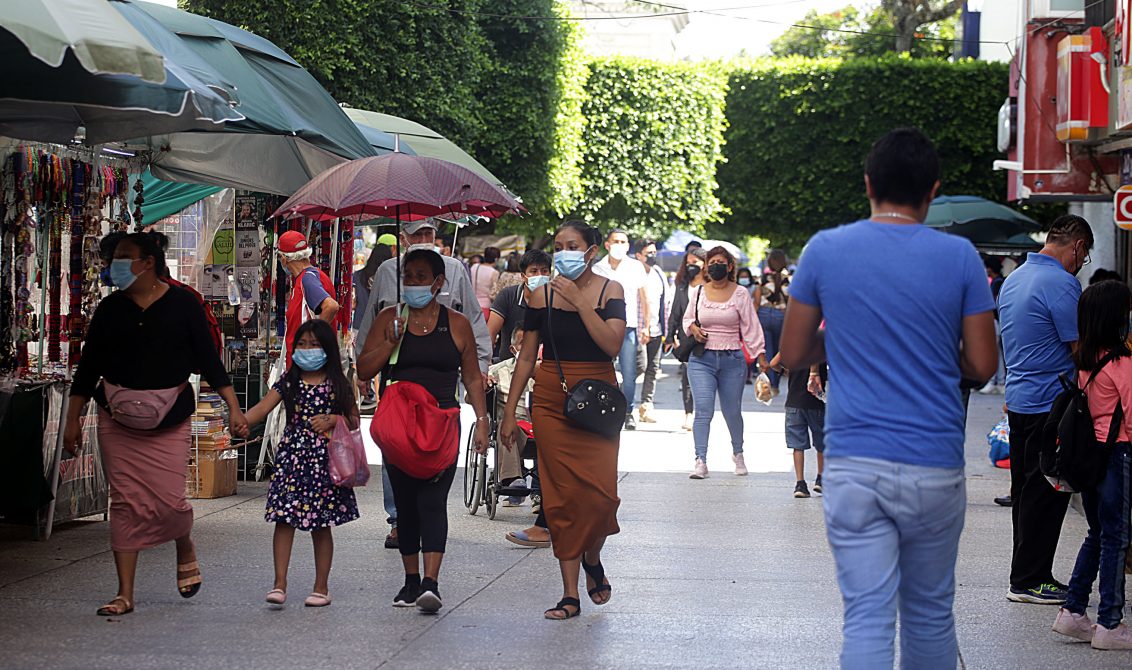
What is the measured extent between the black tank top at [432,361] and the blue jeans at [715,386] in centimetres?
504

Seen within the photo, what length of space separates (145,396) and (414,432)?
4.11 feet

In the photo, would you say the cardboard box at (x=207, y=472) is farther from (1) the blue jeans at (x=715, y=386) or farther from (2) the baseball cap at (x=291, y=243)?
(1) the blue jeans at (x=715, y=386)

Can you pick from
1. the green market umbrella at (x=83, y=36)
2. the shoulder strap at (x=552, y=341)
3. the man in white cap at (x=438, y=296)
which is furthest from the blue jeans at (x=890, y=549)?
the man in white cap at (x=438, y=296)

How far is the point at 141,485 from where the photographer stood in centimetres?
673

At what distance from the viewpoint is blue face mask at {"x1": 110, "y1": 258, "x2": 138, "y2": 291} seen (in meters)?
6.80

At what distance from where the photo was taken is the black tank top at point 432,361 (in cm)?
698

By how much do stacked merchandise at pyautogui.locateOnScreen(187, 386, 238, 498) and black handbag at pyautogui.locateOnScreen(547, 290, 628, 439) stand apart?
4376 mm

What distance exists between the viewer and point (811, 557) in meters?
8.52

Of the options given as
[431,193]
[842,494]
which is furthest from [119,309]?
[842,494]

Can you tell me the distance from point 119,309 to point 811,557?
13.8 ft

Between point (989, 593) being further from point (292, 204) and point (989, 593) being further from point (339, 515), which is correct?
point (292, 204)

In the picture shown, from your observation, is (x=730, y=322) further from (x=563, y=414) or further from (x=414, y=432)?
(x=414, y=432)

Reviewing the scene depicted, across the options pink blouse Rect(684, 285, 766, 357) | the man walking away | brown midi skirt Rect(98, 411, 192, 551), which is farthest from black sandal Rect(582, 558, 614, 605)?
the man walking away

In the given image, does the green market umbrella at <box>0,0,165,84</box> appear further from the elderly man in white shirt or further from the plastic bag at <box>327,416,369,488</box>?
the elderly man in white shirt
